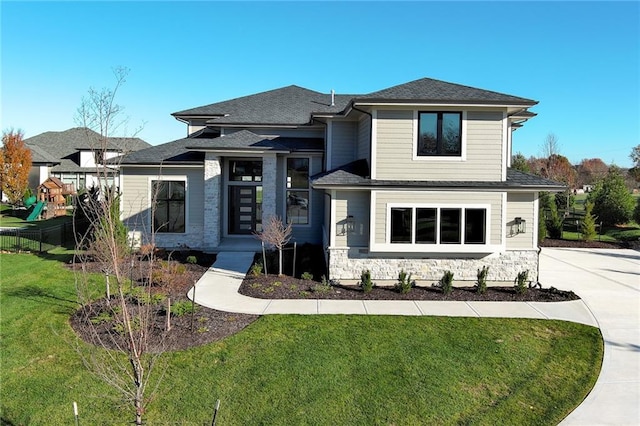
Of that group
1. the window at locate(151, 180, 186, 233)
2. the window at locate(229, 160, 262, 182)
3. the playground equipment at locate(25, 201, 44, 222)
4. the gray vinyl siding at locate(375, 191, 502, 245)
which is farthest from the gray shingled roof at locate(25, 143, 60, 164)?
the gray vinyl siding at locate(375, 191, 502, 245)

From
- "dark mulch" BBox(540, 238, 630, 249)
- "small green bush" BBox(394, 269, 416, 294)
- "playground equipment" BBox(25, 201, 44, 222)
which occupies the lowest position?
"small green bush" BBox(394, 269, 416, 294)

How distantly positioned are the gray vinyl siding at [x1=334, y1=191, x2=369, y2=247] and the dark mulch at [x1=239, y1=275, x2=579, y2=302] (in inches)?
51.4

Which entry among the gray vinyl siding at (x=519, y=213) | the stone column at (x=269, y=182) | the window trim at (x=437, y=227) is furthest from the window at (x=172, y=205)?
the gray vinyl siding at (x=519, y=213)

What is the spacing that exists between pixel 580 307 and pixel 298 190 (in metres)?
10.4

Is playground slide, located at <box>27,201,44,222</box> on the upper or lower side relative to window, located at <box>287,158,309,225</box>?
lower

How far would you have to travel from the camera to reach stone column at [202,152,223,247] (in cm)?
1562

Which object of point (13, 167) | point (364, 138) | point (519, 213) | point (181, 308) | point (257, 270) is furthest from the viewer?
point (13, 167)

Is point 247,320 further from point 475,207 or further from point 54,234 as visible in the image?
point 54,234

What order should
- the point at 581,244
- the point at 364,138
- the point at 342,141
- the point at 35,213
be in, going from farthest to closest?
the point at 35,213, the point at 581,244, the point at 342,141, the point at 364,138

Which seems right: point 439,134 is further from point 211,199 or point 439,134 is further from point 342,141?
point 211,199

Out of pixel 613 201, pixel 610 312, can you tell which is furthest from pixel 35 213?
pixel 613 201

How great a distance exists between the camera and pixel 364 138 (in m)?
13.4

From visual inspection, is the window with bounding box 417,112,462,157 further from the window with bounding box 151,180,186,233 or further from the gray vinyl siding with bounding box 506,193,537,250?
the window with bounding box 151,180,186,233

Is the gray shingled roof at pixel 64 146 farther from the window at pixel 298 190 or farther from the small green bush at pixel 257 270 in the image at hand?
the small green bush at pixel 257 270
